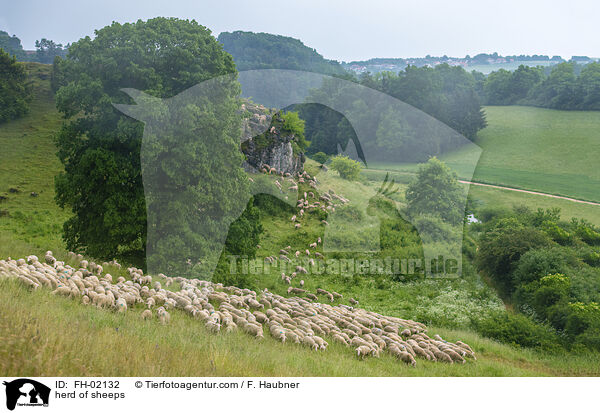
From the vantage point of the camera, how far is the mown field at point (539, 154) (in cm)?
5481

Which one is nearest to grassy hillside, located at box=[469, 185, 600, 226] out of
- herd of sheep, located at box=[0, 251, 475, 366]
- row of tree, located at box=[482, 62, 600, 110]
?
herd of sheep, located at box=[0, 251, 475, 366]

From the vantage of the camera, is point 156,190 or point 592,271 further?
point 592,271

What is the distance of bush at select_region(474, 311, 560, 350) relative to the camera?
14977 mm

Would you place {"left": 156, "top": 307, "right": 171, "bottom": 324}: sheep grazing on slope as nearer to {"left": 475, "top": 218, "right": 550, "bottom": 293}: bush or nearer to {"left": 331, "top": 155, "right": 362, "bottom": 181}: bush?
{"left": 475, "top": 218, "right": 550, "bottom": 293}: bush

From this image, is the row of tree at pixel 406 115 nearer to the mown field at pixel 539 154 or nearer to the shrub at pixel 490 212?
the mown field at pixel 539 154

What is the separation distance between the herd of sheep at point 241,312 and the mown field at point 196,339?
382mm

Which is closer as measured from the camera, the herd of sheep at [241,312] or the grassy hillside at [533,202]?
the herd of sheep at [241,312]

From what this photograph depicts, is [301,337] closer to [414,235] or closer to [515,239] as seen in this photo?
[515,239]

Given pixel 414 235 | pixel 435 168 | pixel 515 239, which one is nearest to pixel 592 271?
pixel 515 239

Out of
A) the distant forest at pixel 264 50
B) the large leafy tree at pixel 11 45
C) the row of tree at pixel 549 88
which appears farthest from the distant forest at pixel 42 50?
the row of tree at pixel 549 88

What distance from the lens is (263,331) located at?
1132cm

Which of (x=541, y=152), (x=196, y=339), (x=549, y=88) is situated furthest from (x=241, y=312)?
(x=549, y=88)

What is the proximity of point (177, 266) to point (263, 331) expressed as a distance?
20.3 feet
